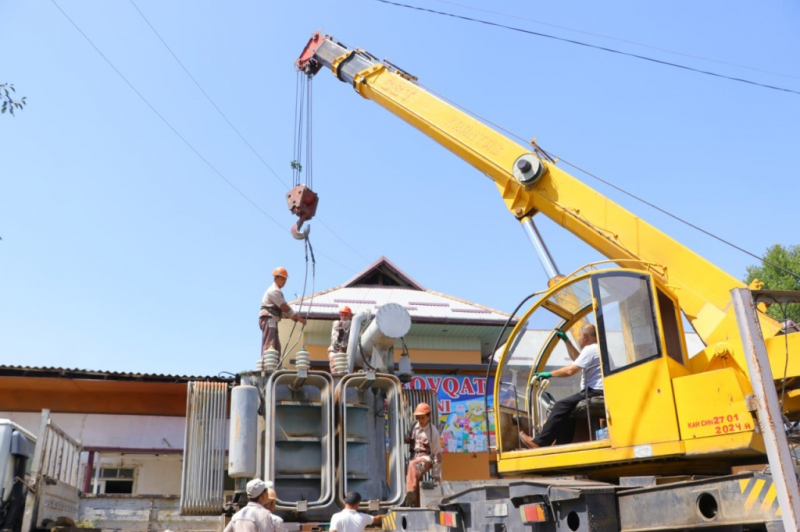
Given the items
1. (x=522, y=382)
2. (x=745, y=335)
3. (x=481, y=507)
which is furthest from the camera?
(x=522, y=382)

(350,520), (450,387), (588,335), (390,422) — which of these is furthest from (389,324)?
(450,387)

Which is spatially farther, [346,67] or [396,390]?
[346,67]

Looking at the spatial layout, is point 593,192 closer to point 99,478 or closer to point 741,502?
point 741,502

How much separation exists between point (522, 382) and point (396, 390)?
332cm

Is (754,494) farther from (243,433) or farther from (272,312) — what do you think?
(272,312)

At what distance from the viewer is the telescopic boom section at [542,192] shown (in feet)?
23.2

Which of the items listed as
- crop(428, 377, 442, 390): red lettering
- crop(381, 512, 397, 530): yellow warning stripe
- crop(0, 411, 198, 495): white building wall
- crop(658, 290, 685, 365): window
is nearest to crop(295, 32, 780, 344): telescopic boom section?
crop(658, 290, 685, 365): window

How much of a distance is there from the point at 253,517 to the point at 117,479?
1323 cm

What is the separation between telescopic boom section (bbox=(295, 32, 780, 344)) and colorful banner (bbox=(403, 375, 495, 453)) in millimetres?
7886

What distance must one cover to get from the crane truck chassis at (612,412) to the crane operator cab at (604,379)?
1cm

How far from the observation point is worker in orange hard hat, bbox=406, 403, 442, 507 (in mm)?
9750

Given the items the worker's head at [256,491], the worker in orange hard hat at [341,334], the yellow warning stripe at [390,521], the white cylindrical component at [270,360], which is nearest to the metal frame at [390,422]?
the white cylindrical component at [270,360]

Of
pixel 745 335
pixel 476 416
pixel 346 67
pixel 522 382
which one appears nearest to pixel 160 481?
pixel 476 416

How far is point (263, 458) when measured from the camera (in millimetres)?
9930
